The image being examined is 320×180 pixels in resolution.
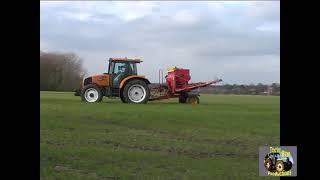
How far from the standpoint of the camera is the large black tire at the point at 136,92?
1697 cm

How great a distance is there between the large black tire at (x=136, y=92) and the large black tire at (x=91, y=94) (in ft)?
3.50

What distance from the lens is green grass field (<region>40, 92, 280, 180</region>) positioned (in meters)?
7.55

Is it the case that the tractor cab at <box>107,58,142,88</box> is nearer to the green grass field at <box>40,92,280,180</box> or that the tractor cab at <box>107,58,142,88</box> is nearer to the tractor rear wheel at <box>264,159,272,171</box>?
the green grass field at <box>40,92,280,180</box>

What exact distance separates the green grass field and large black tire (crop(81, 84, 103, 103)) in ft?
4.73

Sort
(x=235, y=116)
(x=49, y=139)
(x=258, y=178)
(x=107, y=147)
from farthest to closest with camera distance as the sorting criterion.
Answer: (x=235, y=116) < (x=49, y=139) < (x=107, y=147) < (x=258, y=178)

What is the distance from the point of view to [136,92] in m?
17.1

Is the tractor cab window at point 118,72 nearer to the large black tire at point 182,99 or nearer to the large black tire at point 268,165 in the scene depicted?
Answer: the large black tire at point 182,99

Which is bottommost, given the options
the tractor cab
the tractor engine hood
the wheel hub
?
the wheel hub
